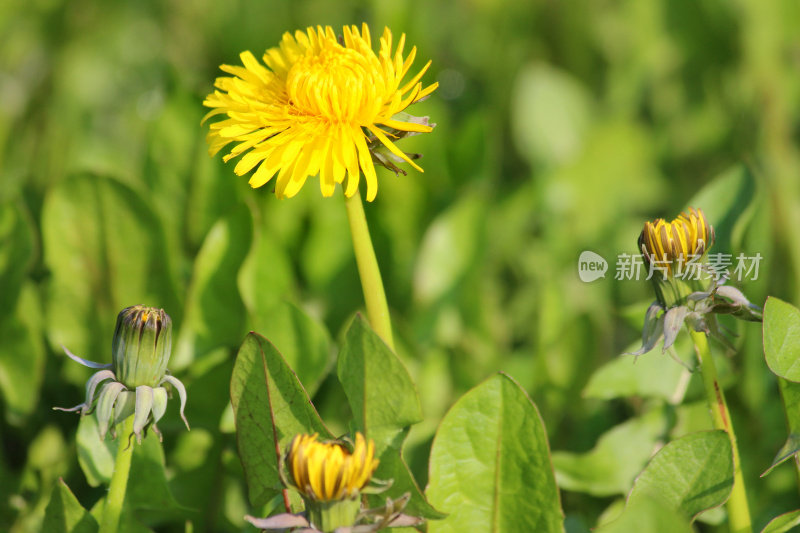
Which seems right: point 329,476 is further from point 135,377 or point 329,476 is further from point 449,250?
point 449,250

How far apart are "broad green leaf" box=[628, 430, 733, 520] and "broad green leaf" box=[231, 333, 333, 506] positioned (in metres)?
0.38

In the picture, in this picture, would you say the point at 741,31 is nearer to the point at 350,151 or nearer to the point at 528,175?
the point at 528,175

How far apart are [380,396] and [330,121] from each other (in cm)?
32

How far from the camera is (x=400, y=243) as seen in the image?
1.64 meters

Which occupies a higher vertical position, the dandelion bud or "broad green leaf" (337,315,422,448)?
the dandelion bud

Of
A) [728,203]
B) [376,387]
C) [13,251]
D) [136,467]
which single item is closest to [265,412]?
[376,387]

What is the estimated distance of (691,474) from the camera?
90 centimetres

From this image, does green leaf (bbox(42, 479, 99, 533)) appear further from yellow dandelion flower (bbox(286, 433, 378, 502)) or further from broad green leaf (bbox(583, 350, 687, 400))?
broad green leaf (bbox(583, 350, 687, 400))

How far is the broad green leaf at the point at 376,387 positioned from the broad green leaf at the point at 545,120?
51.2 inches

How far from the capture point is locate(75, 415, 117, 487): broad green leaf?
3.32 feet

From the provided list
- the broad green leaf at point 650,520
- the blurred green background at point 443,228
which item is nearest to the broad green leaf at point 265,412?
the blurred green background at point 443,228

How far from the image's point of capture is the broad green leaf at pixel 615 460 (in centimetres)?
112

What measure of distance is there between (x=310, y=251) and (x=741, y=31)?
5.02ft

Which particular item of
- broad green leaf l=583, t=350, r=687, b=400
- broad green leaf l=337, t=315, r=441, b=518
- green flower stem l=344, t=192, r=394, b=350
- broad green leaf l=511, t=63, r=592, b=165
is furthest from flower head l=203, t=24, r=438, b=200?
broad green leaf l=511, t=63, r=592, b=165
